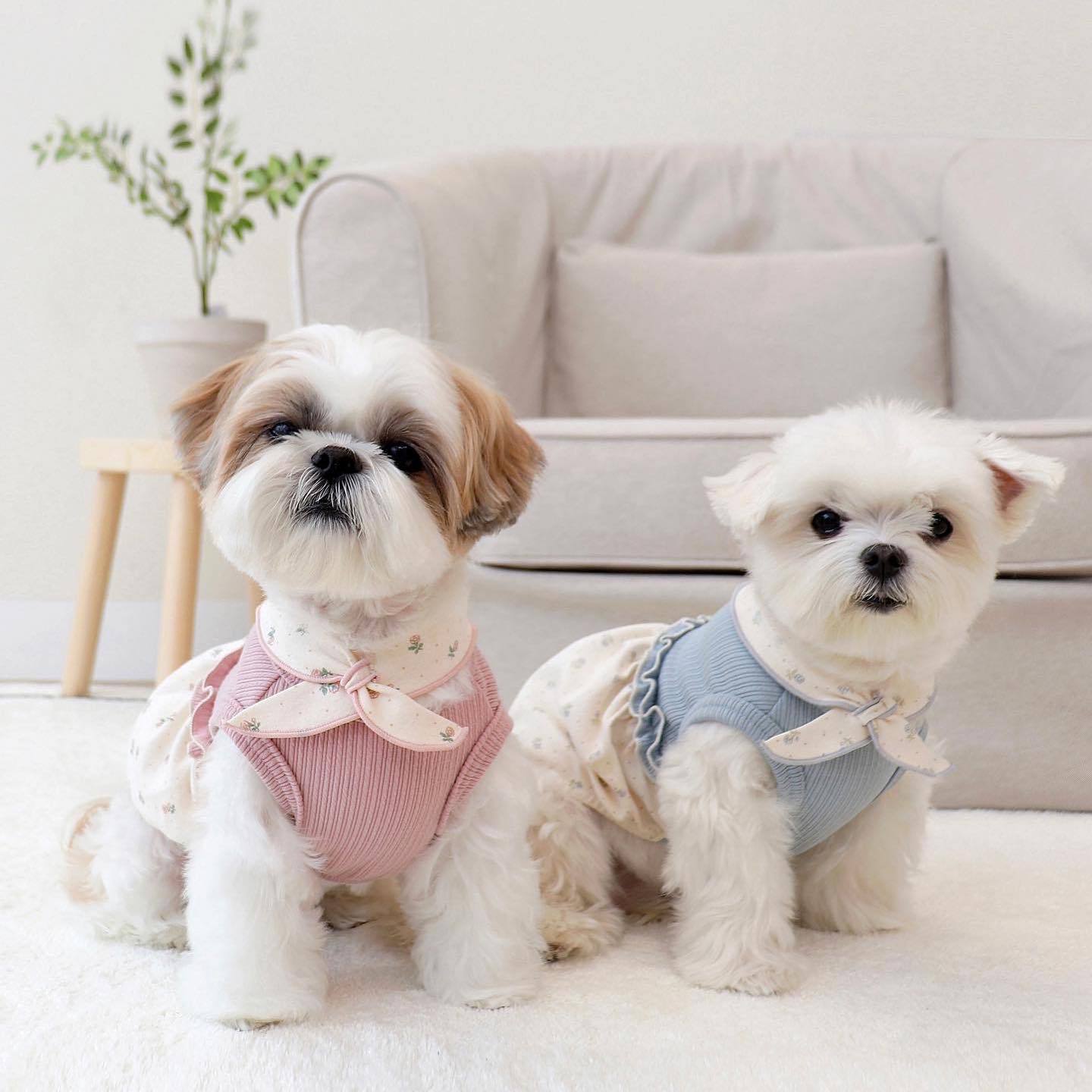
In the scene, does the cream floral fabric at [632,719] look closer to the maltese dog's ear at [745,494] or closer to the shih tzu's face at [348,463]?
the maltese dog's ear at [745,494]

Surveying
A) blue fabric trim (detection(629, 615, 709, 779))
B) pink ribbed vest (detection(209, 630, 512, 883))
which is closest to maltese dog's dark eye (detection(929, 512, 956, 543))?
blue fabric trim (detection(629, 615, 709, 779))

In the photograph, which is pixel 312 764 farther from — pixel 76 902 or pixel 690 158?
pixel 690 158

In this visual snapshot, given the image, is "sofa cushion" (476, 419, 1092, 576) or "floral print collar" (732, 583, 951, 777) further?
"sofa cushion" (476, 419, 1092, 576)

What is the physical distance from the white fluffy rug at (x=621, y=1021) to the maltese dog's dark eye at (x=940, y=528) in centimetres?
53

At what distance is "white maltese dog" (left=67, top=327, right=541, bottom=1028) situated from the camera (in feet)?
3.81

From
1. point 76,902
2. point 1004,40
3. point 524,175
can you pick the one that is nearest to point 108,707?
point 76,902

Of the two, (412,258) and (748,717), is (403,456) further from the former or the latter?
(412,258)

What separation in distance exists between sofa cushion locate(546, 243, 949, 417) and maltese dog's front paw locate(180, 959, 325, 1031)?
5.95 feet

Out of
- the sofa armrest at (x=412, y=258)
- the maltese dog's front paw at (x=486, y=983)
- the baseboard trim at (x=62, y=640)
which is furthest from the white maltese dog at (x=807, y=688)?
the baseboard trim at (x=62, y=640)

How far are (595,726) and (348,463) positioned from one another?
584 mm

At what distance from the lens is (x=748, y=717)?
53.8 inches

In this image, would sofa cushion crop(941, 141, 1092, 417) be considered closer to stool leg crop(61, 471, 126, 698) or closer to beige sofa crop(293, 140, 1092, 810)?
beige sofa crop(293, 140, 1092, 810)

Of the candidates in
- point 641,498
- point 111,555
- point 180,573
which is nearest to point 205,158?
point 111,555

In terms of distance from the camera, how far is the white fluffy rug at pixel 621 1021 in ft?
3.72
